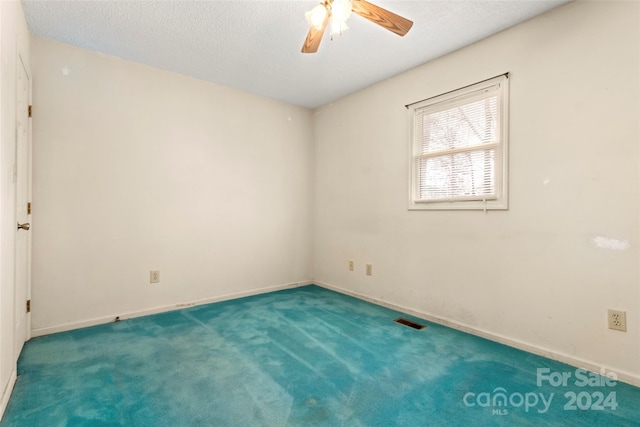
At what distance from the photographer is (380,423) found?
153 centimetres

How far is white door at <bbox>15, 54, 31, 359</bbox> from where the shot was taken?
2.08 meters

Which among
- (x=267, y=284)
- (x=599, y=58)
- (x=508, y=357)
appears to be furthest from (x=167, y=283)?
(x=599, y=58)

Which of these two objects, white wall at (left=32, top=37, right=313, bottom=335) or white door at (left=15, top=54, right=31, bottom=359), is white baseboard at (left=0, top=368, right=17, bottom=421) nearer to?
white door at (left=15, top=54, right=31, bottom=359)

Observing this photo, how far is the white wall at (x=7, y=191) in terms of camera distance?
1.61 meters

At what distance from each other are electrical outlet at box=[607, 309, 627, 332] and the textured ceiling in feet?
6.93

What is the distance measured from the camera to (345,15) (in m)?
1.71

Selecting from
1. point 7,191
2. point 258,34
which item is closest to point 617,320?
point 258,34

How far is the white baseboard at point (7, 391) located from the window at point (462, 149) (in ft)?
10.4

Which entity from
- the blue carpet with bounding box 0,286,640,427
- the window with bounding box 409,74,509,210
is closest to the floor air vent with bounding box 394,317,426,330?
the blue carpet with bounding box 0,286,640,427

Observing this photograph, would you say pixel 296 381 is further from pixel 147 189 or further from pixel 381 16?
pixel 147 189

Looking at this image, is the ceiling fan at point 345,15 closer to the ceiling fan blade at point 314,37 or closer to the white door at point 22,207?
the ceiling fan blade at point 314,37

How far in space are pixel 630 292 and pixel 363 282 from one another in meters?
2.31

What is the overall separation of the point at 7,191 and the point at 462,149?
3.20m

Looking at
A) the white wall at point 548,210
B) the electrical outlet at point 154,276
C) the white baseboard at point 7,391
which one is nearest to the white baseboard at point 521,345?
the white wall at point 548,210
